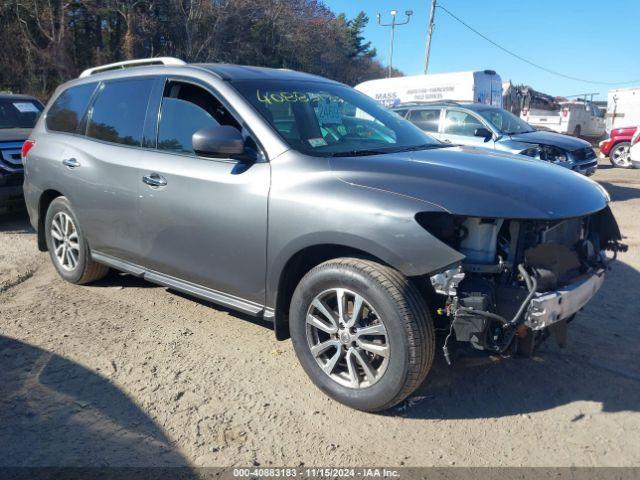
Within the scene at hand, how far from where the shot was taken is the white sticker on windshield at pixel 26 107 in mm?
8656

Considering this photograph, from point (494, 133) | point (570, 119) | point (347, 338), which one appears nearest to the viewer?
point (347, 338)

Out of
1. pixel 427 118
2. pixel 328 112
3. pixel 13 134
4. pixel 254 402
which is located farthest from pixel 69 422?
pixel 427 118

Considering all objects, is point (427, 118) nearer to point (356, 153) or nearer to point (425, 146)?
point (425, 146)

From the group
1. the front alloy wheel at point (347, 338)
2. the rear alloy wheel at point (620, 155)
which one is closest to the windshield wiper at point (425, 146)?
the front alloy wheel at point (347, 338)

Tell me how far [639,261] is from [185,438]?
17.2ft

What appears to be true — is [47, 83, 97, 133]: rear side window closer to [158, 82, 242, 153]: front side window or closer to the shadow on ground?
[158, 82, 242, 153]: front side window

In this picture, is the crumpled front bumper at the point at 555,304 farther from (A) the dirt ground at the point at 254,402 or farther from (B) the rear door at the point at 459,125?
(B) the rear door at the point at 459,125

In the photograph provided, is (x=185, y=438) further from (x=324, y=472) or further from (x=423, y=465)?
(x=423, y=465)

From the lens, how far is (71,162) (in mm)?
4613

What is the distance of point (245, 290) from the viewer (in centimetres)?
345

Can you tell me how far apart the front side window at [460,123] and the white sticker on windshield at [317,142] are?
7.38 meters

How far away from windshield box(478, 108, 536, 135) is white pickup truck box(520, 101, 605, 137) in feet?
43.5

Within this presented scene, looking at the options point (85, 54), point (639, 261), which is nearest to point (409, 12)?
point (85, 54)

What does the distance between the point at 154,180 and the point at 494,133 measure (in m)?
7.65
